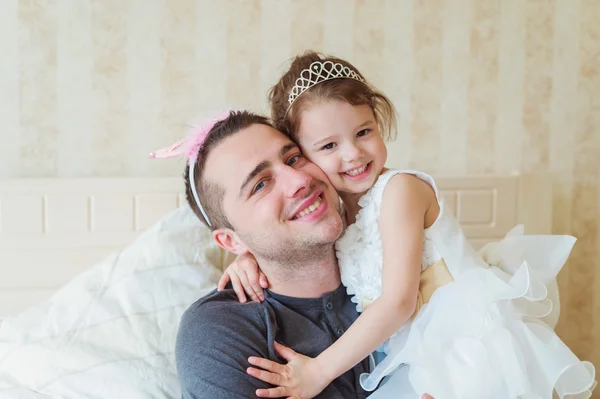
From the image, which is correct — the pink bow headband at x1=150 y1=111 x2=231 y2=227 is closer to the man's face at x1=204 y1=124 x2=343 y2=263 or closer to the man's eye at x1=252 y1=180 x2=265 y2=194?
the man's face at x1=204 y1=124 x2=343 y2=263

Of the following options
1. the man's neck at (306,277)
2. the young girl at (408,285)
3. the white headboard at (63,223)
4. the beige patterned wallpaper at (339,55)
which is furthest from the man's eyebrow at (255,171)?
the beige patterned wallpaper at (339,55)

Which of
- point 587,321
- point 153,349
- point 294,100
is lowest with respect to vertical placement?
point 587,321

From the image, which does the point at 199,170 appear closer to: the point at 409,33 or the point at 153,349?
the point at 153,349

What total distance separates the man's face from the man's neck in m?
0.04

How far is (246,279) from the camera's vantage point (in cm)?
160

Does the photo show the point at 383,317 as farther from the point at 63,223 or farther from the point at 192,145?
the point at 63,223

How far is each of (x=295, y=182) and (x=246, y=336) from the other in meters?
0.37

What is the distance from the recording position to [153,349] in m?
1.63

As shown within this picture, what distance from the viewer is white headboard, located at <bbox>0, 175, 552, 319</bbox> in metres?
2.13

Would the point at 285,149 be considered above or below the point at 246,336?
above

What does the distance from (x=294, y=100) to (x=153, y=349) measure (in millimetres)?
764

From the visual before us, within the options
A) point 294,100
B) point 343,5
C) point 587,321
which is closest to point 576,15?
point 343,5

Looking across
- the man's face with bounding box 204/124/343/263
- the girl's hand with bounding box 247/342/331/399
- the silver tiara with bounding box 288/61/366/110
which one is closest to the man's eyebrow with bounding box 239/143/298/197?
the man's face with bounding box 204/124/343/263

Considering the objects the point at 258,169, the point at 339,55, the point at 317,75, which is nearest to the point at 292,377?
the point at 258,169
